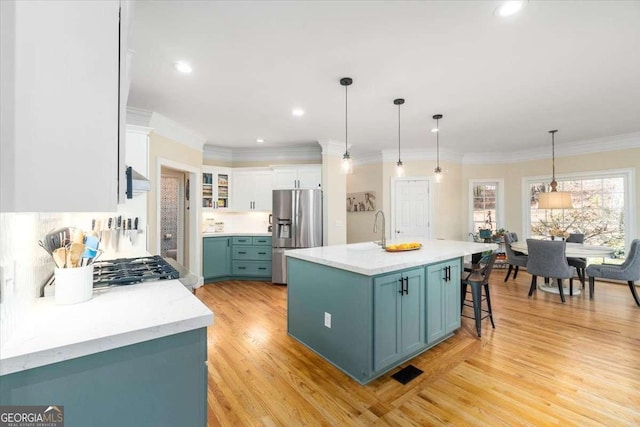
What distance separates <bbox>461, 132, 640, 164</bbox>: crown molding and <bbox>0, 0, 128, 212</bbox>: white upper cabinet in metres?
6.91

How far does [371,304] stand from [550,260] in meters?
3.47

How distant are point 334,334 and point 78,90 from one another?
2265mm

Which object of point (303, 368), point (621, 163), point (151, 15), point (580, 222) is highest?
point (151, 15)

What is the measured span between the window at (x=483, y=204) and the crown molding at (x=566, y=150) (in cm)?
53

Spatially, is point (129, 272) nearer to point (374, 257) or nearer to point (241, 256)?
point (374, 257)

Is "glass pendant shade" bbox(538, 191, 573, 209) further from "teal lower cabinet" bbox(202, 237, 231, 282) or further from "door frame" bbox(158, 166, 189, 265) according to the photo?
"door frame" bbox(158, 166, 189, 265)

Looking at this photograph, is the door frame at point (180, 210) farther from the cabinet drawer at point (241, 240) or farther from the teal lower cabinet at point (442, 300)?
the teal lower cabinet at point (442, 300)

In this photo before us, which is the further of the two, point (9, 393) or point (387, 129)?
point (387, 129)

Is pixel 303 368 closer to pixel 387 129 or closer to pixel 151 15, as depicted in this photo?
pixel 151 15

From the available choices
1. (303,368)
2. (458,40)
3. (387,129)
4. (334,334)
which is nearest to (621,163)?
(387,129)

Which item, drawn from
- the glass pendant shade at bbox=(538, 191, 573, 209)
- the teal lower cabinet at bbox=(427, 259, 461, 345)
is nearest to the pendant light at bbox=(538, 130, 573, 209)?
the glass pendant shade at bbox=(538, 191, 573, 209)

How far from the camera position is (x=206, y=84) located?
287cm

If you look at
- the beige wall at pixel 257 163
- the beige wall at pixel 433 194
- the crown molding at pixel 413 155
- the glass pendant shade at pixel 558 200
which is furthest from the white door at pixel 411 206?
the glass pendant shade at pixel 558 200

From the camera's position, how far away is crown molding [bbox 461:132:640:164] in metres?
4.84
